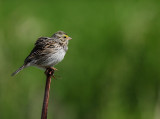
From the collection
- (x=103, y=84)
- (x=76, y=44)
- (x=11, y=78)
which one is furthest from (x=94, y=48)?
(x=11, y=78)

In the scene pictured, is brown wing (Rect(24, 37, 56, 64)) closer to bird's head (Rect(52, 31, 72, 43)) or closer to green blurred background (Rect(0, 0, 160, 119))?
bird's head (Rect(52, 31, 72, 43))

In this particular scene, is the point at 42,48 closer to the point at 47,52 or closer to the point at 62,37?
the point at 47,52

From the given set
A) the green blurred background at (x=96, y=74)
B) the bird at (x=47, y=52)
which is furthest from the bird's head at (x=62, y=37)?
the green blurred background at (x=96, y=74)

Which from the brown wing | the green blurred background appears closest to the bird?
the brown wing

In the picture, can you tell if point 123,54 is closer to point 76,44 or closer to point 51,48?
point 76,44

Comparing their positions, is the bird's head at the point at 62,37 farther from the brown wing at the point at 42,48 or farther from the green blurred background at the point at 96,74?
the green blurred background at the point at 96,74

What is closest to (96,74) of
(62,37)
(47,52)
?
(62,37)
